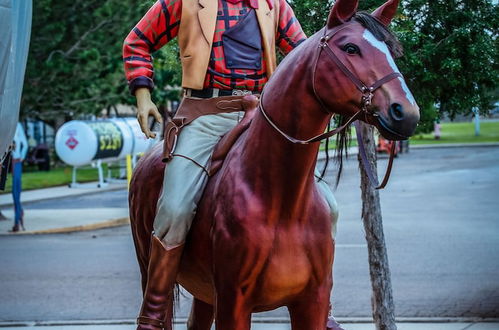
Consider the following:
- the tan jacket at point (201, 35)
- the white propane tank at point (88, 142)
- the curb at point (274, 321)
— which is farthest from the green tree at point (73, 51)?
the tan jacket at point (201, 35)

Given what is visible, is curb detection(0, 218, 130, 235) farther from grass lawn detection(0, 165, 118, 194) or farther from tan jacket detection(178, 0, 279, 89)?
tan jacket detection(178, 0, 279, 89)

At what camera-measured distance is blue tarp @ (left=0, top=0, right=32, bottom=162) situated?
4777 millimetres

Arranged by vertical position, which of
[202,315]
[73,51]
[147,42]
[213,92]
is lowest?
[202,315]

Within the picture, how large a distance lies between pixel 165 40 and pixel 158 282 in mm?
1361

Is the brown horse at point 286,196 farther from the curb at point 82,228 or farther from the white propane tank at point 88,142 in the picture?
the white propane tank at point 88,142

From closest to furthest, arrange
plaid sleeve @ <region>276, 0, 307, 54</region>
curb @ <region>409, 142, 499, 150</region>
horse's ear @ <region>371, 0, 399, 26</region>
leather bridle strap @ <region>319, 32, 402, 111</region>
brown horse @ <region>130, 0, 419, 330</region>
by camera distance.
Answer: leather bridle strap @ <region>319, 32, 402, 111</region> → brown horse @ <region>130, 0, 419, 330</region> → horse's ear @ <region>371, 0, 399, 26</region> → plaid sleeve @ <region>276, 0, 307, 54</region> → curb @ <region>409, 142, 499, 150</region>

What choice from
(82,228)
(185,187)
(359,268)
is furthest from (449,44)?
(82,228)

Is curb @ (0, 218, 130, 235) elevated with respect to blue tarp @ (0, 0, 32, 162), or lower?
lower

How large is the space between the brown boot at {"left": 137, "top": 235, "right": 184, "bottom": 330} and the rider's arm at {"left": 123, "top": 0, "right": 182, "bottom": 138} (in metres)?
0.63

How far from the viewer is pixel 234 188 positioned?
4227 millimetres

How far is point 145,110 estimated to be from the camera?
459 cm

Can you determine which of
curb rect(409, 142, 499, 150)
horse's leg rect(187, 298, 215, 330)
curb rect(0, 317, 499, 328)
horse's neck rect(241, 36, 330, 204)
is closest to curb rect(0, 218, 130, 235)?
curb rect(0, 317, 499, 328)

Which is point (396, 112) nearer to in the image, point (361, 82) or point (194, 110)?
point (361, 82)

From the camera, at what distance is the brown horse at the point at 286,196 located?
3842 mm
